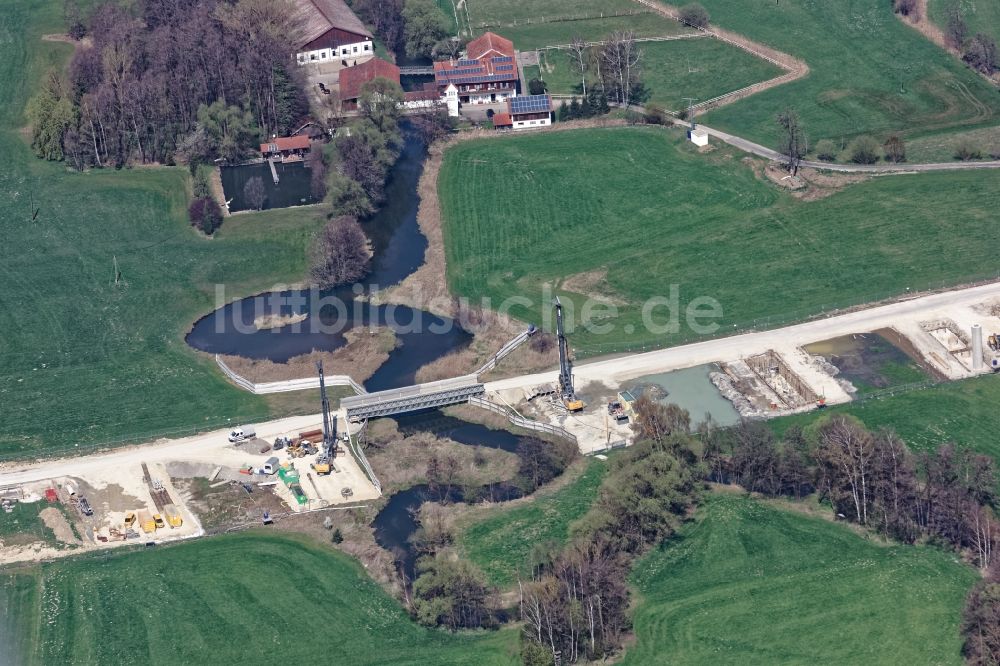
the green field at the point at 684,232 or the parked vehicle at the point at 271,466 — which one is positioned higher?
the green field at the point at 684,232

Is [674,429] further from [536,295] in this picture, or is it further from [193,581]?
[193,581]

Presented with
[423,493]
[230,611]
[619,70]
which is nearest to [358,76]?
[619,70]

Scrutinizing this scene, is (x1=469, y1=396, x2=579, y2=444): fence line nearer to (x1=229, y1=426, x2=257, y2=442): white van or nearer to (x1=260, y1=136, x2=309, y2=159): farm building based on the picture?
(x1=229, y1=426, x2=257, y2=442): white van

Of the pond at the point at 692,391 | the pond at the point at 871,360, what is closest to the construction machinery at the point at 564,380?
the pond at the point at 692,391

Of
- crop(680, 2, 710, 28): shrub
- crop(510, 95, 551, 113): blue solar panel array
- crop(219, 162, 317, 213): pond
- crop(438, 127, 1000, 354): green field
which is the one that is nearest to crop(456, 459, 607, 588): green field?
crop(438, 127, 1000, 354): green field

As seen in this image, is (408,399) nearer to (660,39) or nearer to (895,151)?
(895,151)

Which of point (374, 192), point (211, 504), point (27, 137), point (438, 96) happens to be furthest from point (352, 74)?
point (211, 504)

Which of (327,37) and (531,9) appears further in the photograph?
(531,9)

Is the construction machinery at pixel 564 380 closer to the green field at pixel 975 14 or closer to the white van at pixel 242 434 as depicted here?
the white van at pixel 242 434
